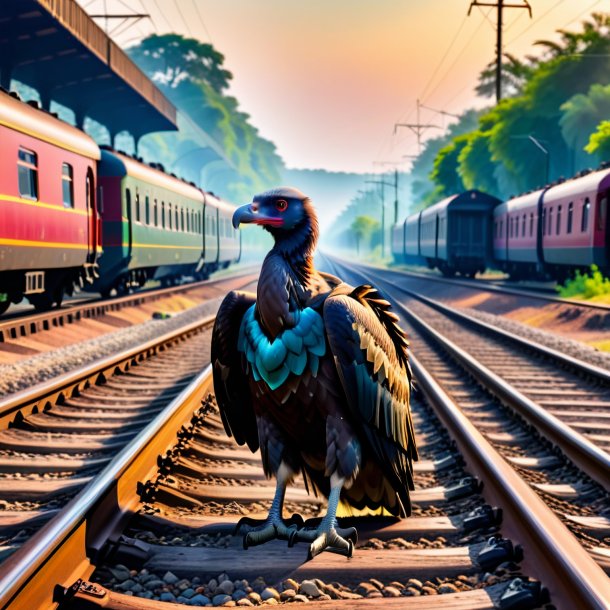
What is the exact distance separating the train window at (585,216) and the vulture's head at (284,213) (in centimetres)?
1966

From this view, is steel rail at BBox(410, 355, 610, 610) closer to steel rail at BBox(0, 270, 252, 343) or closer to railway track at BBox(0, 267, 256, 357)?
railway track at BBox(0, 267, 256, 357)

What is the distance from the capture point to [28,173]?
11898 mm

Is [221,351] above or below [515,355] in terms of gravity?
above

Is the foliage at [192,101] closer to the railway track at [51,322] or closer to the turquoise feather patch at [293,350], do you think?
the railway track at [51,322]

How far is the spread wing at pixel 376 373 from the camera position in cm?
307

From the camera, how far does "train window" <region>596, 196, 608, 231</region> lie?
2027cm

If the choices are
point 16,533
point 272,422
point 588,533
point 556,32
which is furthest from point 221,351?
point 556,32

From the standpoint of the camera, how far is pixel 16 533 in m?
3.72

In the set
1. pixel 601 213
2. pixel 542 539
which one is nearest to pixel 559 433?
pixel 542 539

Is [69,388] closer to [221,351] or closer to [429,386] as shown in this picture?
[429,386]

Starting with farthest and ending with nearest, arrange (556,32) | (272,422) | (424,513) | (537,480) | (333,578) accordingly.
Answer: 1. (556,32)
2. (537,480)
3. (424,513)
4. (272,422)
5. (333,578)

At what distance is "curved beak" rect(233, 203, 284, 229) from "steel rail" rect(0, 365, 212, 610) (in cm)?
141

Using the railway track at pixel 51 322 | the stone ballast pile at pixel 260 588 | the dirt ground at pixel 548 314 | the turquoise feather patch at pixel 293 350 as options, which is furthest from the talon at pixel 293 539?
the dirt ground at pixel 548 314

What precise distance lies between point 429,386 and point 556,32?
5180 cm
